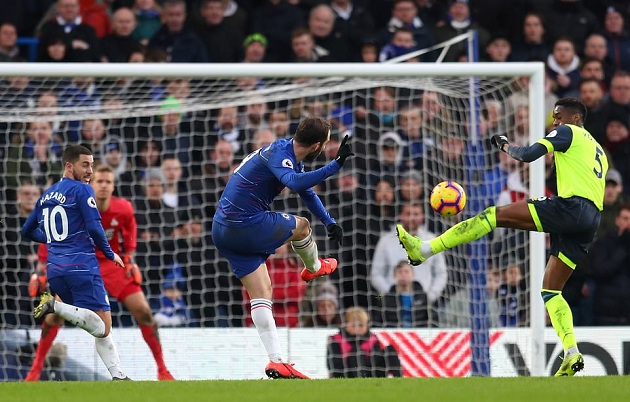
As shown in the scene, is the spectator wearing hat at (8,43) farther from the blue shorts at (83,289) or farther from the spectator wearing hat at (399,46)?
the blue shorts at (83,289)

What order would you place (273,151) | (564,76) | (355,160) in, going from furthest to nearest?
(564,76) < (355,160) < (273,151)

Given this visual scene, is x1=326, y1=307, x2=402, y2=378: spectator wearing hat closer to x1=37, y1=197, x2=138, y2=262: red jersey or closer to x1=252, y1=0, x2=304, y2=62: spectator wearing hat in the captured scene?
x1=37, y1=197, x2=138, y2=262: red jersey

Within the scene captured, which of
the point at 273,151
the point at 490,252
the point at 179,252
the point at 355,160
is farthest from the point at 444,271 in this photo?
the point at 273,151

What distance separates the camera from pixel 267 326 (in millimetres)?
9508

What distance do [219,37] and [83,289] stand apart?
5.99m

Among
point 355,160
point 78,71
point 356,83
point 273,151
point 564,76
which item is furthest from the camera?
point 564,76

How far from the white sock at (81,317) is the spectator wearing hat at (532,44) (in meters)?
7.64

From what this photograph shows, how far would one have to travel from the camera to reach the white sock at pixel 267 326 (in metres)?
9.49

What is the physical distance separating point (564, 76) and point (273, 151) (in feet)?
22.9

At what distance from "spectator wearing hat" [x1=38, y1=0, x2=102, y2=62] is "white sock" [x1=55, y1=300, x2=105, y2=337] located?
5390 mm

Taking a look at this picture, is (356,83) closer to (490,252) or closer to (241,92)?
(241,92)

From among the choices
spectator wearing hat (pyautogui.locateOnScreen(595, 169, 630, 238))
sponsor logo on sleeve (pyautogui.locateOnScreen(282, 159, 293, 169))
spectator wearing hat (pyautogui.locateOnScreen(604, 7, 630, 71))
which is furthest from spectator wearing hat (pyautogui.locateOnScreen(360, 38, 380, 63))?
sponsor logo on sleeve (pyautogui.locateOnScreen(282, 159, 293, 169))

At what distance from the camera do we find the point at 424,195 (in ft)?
44.4

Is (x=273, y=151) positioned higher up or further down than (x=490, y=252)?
higher up
